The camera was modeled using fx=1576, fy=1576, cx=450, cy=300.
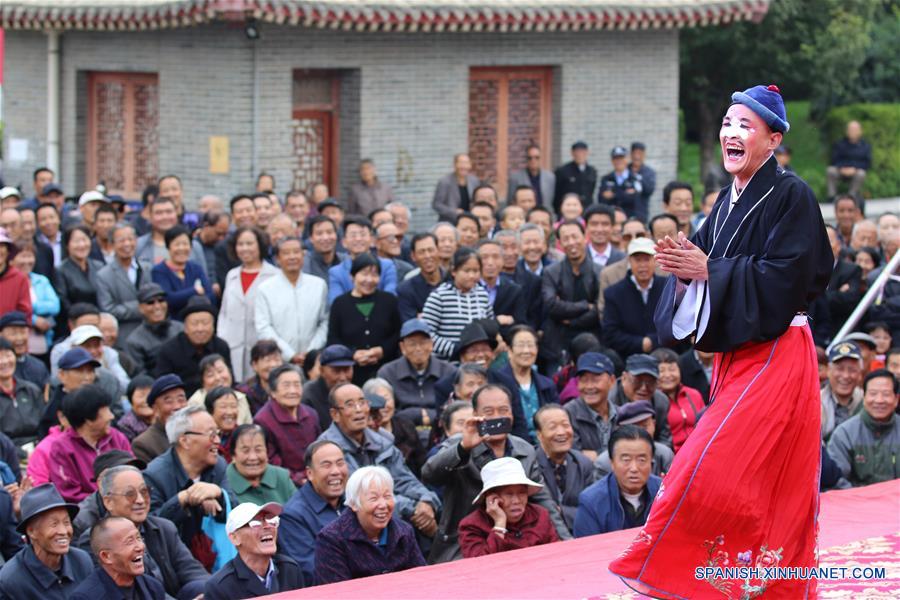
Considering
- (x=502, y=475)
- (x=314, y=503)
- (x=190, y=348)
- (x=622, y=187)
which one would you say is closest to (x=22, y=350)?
(x=190, y=348)

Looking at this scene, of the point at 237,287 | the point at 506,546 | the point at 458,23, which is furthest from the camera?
the point at 458,23

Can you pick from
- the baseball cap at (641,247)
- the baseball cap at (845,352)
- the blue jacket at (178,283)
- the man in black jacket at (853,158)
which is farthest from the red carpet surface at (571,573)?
the man in black jacket at (853,158)

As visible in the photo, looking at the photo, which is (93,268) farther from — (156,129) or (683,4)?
(683,4)

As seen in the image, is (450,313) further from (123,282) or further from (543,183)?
(543,183)

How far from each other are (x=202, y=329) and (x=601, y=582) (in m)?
4.14

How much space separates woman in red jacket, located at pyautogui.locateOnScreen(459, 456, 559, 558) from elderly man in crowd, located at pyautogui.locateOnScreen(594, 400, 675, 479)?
73 cm

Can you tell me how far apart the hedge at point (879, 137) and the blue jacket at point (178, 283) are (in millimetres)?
17504

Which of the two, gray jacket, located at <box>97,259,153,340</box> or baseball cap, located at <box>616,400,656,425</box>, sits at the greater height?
gray jacket, located at <box>97,259,153,340</box>

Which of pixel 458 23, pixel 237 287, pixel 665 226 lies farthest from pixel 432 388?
pixel 458 23

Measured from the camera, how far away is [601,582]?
20.6ft

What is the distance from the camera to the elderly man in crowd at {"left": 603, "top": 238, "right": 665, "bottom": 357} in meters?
10.2

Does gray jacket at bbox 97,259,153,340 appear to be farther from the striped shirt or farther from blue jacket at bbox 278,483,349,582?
blue jacket at bbox 278,483,349,582

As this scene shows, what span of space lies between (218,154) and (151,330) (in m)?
6.60


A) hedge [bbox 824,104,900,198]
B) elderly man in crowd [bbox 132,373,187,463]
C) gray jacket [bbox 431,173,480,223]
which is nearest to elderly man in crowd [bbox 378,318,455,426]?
elderly man in crowd [bbox 132,373,187,463]
